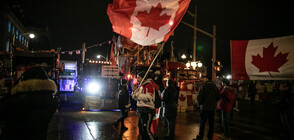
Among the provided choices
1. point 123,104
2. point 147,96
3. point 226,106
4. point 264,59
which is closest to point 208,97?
point 226,106

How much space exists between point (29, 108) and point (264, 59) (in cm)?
533

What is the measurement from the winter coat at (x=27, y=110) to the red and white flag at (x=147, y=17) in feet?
10.3

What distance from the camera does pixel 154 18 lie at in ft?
18.6

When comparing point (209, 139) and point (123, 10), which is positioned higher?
point (123, 10)

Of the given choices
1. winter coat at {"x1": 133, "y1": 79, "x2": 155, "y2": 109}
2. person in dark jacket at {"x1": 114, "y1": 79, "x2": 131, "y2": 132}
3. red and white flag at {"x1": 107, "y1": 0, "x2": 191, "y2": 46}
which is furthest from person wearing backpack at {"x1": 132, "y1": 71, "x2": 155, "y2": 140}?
person in dark jacket at {"x1": 114, "y1": 79, "x2": 131, "y2": 132}

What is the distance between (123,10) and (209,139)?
4.67m

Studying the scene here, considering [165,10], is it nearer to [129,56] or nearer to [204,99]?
[204,99]

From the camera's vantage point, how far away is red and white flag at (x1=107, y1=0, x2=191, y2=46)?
18.3 feet

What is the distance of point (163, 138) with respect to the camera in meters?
6.36

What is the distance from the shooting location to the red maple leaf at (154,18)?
562cm

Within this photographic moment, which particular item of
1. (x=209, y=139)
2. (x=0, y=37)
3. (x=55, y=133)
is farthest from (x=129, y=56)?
(x=0, y=37)

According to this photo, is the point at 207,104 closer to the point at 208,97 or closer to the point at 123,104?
the point at 208,97

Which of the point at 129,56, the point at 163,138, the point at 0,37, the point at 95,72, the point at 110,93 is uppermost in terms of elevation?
the point at 0,37

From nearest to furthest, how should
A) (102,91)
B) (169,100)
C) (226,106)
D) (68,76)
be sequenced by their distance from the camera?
(169,100) → (226,106) → (102,91) → (68,76)
